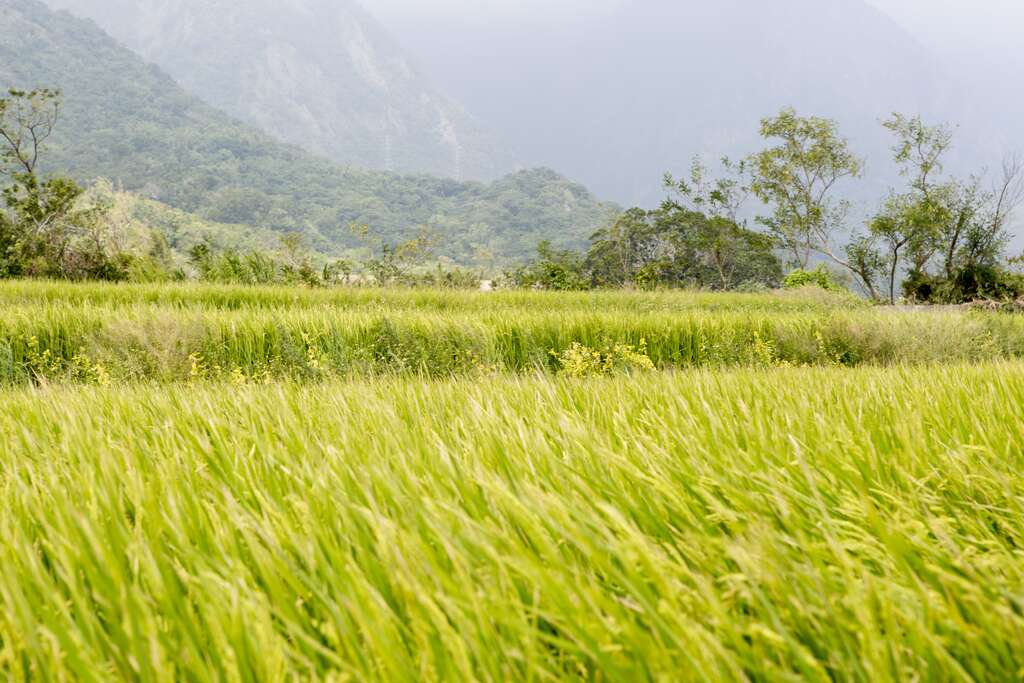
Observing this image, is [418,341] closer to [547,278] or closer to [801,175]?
[547,278]

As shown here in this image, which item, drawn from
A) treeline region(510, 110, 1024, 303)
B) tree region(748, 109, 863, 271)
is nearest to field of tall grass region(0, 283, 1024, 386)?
treeline region(510, 110, 1024, 303)

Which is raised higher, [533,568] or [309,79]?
[309,79]

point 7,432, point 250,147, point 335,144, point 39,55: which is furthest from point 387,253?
point 335,144

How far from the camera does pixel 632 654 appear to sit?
1.39 ft

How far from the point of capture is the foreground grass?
1.34 feet

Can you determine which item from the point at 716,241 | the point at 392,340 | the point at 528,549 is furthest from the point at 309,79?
the point at 528,549

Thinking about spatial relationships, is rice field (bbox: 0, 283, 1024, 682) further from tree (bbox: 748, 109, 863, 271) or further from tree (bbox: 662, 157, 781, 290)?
tree (bbox: 748, 109, 863, 271)

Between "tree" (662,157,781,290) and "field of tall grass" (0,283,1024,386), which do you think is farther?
"tree" (662,157,781,290)

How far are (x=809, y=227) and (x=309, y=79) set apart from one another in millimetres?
177873

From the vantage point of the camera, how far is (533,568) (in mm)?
447

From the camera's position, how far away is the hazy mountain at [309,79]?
154750mm

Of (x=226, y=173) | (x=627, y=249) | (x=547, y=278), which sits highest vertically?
(x=226, y=173)

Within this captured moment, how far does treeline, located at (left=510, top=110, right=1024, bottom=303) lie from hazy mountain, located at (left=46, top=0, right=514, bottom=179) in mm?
141376

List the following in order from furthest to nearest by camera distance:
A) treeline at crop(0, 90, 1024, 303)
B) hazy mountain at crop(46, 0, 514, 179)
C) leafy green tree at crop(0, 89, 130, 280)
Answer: hazy mountain at crop(46, 0, 514, 179) → treeline at crop(0, 90, 1024, 303) → leafy green tree at crop(0, 89, 130, 280)
